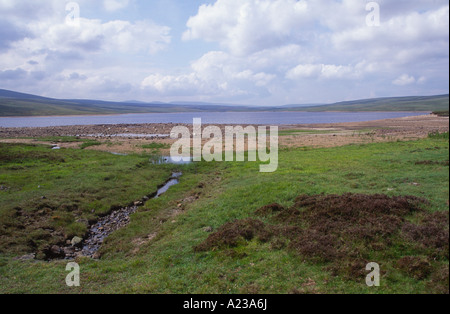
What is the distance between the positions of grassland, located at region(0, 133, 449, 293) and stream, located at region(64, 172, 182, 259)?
0.68 metres

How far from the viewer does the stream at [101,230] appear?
1391 cm

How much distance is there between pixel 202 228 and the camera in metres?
13.4

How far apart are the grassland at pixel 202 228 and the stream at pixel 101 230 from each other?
2.25ft

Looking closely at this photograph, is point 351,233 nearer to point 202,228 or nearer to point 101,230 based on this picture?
point 202,228

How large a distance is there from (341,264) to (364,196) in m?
4.81

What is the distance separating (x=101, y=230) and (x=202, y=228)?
23.9 feet

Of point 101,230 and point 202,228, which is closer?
point 202,228

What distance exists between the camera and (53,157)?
1357 inches

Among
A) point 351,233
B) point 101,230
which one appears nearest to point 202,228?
point 351,233

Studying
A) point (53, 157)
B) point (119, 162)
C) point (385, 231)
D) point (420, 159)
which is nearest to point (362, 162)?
point (420, 159)
